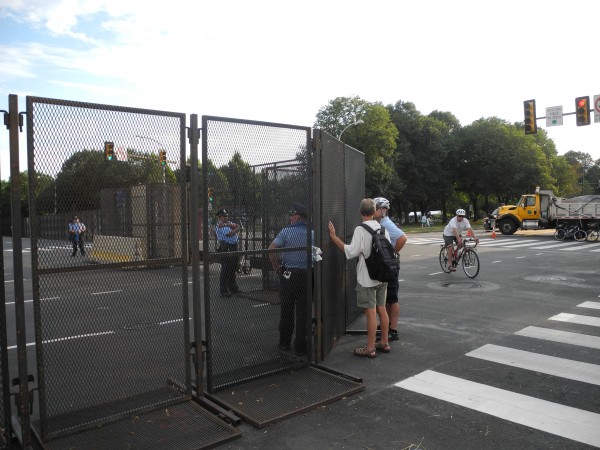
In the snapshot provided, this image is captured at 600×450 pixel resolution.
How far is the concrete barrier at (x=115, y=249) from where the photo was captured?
3.96m

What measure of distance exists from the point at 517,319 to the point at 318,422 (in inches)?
198

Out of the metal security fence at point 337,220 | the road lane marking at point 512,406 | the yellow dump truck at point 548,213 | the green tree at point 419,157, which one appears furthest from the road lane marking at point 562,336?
the green tree at point 419,157

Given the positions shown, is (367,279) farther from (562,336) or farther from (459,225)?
(459,225)

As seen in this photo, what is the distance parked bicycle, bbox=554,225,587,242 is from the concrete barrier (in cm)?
2758

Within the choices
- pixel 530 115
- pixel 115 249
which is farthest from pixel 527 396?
pixel 530 115

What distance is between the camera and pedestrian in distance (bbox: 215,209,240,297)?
4.58 meters

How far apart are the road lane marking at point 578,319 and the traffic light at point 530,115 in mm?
13819

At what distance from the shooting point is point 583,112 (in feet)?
59.8

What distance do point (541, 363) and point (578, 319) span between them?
2760mm

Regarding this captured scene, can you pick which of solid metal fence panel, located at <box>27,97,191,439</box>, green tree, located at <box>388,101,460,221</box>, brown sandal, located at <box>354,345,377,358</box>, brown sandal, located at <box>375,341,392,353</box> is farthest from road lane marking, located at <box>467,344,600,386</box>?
green tree, located at <box>388,101,460,221</box>

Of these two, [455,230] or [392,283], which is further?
[455,230]

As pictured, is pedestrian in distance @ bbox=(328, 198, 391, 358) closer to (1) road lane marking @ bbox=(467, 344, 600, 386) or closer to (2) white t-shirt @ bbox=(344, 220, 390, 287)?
(2) white t-shirt @ bbox=(344, 220, 390, 287)

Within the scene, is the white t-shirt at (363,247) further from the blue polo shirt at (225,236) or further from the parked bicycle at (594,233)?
the parked bicycle at (594,233)

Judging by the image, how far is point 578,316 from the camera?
7.95m
